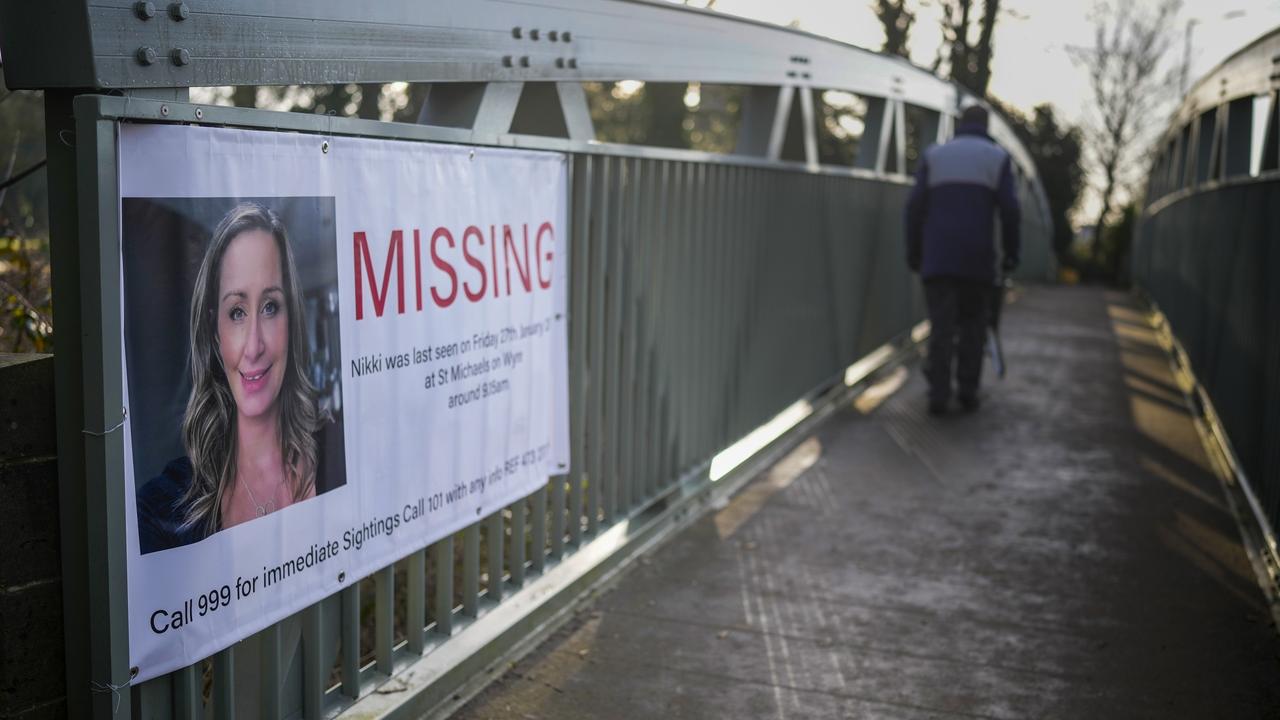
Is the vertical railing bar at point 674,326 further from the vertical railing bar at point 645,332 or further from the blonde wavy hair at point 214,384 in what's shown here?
the blonde wavy hair at point 214,384

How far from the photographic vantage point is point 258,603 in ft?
9.46

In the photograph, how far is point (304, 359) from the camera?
2.98m

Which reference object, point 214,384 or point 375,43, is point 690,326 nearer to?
point 375,43

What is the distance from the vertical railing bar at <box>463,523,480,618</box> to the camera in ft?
12.9

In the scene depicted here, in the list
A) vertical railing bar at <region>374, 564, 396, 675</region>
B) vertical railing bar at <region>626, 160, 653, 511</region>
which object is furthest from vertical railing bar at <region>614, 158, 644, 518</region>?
vertical railing bar at <region>374, 564, 396, 675</region>

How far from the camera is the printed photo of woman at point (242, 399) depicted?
2.61 meters

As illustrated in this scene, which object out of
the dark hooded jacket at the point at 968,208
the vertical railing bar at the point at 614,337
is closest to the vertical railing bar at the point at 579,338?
the vertical railing bar at the point at 614,337

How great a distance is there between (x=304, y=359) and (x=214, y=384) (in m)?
0.32

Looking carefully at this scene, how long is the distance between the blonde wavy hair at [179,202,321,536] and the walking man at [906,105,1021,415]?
18.3ft

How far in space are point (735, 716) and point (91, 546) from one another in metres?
1.93

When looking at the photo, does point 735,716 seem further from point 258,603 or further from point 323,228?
point 323,228

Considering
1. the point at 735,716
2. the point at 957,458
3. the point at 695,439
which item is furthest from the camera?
the point at 957,458

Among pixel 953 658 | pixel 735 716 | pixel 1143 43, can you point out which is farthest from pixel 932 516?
pixel 1143 43

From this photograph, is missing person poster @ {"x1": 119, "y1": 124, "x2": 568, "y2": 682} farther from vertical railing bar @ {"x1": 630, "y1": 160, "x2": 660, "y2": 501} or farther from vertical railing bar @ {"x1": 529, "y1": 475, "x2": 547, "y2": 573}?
vertical railing bar @ {"x1": 630, "y1": 160, "x2": 660, "y2": 501}
